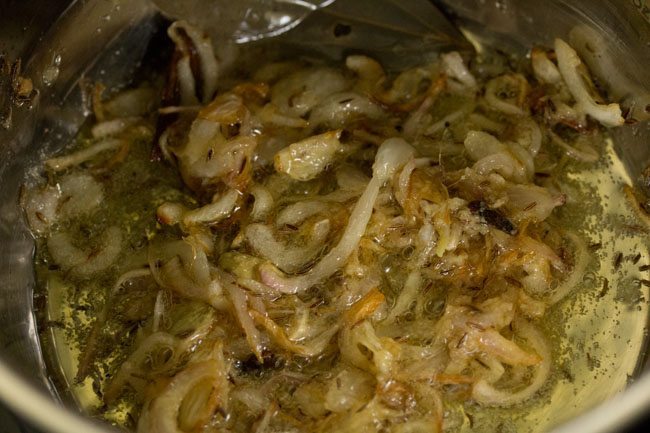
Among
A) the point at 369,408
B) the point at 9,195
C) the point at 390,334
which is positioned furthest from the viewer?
the point at 9,195

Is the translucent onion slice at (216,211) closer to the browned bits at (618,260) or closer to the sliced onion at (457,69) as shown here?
the sliced onion at (457,69)

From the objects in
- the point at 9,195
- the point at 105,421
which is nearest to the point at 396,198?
the point at 105,421

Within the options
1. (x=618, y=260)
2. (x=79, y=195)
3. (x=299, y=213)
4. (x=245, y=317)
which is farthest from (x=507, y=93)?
(x=79, y=195)

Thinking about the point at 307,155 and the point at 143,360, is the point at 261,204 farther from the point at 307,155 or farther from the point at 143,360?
the point at 143,360

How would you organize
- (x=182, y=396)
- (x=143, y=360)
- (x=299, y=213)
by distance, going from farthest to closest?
(x=299, y=213) → (x=143, y=360) → (x=182, y=396)

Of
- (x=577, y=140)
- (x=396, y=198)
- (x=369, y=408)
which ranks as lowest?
(x=369, y=408)

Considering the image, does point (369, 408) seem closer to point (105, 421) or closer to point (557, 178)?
point (105, 421)

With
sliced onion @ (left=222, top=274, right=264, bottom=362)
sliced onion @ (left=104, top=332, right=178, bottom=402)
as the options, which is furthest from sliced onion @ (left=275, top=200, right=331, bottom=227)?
sliced onion @ (left=104, top=332, right=178, bottom=402)

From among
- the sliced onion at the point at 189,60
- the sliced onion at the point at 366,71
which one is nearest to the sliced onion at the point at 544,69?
the sliced onion at the point at 366,71
